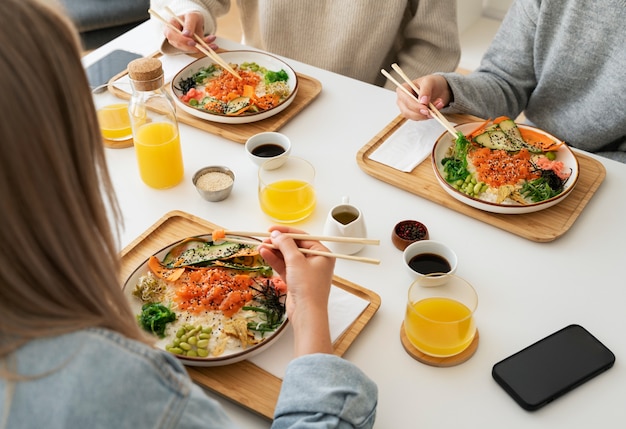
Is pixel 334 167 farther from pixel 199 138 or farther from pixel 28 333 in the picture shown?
pixel 28 333

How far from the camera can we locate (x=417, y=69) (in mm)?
2031

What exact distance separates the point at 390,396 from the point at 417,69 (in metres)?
1.30

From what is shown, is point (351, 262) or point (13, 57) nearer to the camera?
point (13, 57)

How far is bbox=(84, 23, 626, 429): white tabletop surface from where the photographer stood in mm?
1021

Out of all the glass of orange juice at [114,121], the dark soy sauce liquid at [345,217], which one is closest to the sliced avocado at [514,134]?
the dark soy sauce liquid at [345,217]

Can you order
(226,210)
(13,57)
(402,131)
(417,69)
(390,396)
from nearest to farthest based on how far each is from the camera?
(13,57)
(390,396)
(226,210)
(402,131)
(417,69)

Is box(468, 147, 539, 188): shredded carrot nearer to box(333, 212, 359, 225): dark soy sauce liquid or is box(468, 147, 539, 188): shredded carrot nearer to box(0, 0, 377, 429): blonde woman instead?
box(333, 212, 359, 225): dark soy sauce liquid

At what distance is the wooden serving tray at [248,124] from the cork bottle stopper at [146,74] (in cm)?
25

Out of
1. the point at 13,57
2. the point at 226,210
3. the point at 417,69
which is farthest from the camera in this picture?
the point at 417,69

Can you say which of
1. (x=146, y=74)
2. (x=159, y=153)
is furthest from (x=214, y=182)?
(x=146, y=74)

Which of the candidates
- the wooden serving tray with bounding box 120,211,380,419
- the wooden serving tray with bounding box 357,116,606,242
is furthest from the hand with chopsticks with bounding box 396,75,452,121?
the wooden serving tray with bounding box 120,211,380,419

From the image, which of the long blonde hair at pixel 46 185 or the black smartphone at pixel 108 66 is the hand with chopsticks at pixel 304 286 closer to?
the long blonde hair at pixel 46 185

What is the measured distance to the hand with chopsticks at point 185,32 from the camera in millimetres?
1838

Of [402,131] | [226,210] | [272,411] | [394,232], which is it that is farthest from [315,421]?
[402,131]
